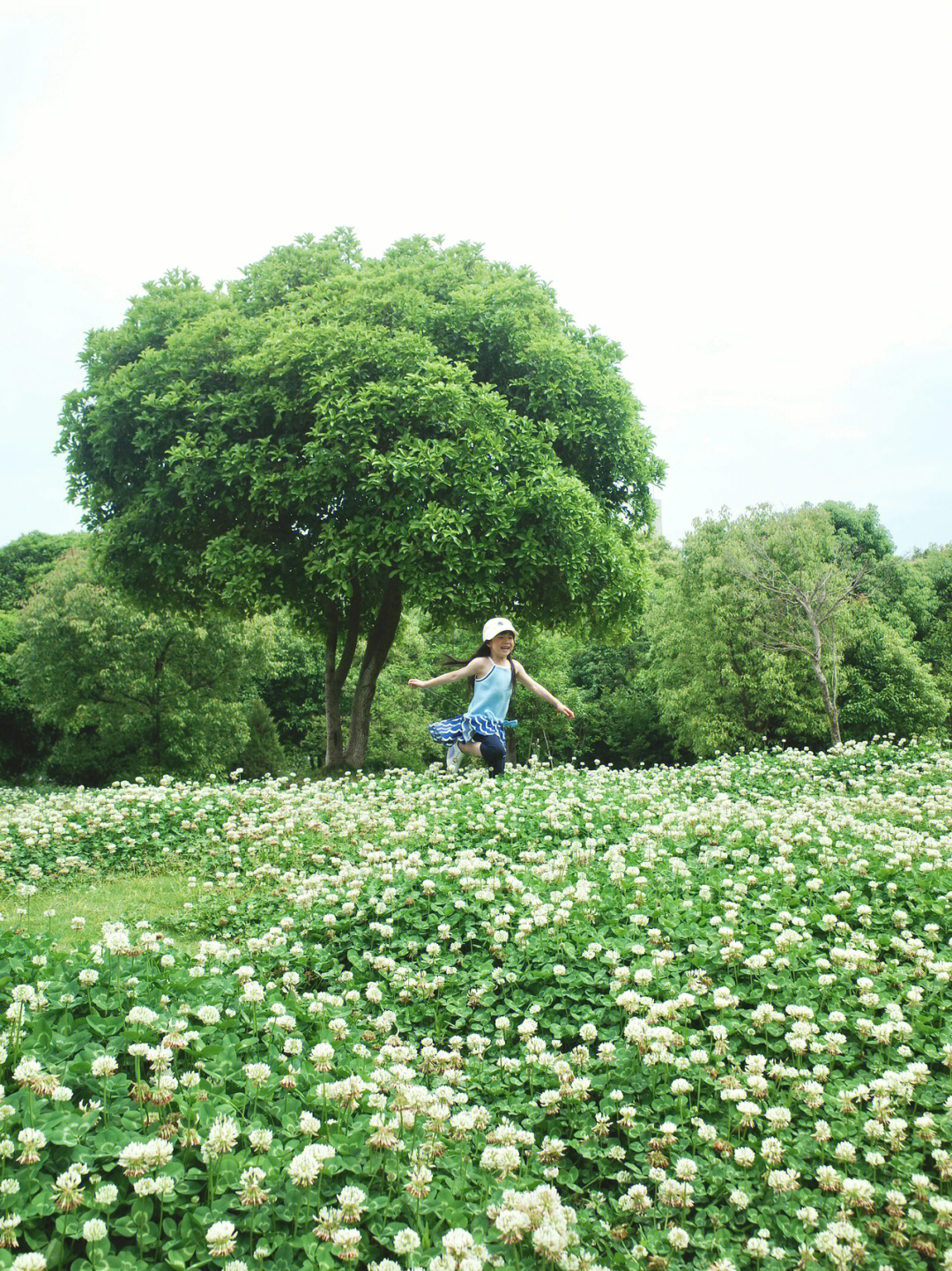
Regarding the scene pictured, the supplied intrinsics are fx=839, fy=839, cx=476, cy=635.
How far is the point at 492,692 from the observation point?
12.3 metres

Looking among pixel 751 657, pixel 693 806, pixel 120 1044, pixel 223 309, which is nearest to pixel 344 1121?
pixel 120 1044

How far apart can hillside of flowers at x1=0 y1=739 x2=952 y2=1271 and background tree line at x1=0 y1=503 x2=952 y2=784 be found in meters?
14.5

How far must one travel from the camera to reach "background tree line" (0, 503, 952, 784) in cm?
3394

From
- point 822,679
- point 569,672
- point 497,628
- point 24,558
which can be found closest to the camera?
point 497,628

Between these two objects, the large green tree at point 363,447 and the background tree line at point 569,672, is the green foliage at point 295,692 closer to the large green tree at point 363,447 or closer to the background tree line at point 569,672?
the background tree line at point 569,672

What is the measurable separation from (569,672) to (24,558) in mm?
41312

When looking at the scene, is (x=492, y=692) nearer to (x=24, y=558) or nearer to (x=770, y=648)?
(x=770, y=648)

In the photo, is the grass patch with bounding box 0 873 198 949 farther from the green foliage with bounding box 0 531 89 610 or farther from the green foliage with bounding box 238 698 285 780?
the green foliage with bounding box 0 531 89 610

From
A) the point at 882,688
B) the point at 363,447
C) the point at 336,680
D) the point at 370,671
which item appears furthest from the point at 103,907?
the point at 882,688

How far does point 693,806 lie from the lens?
9.80 m

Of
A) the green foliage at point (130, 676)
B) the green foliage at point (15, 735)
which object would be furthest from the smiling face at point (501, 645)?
the green foliage at point (15, 735)

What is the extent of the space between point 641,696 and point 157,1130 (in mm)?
48962

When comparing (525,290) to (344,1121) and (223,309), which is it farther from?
(344,1121)

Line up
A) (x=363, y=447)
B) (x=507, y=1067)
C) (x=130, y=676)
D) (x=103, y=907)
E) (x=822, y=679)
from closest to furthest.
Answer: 1. (x=507, y=1067)
2. (x=103, y=907)
3. (x=363, y=447)
4. (x=822, y=679)
5. (x=130, y=676)
